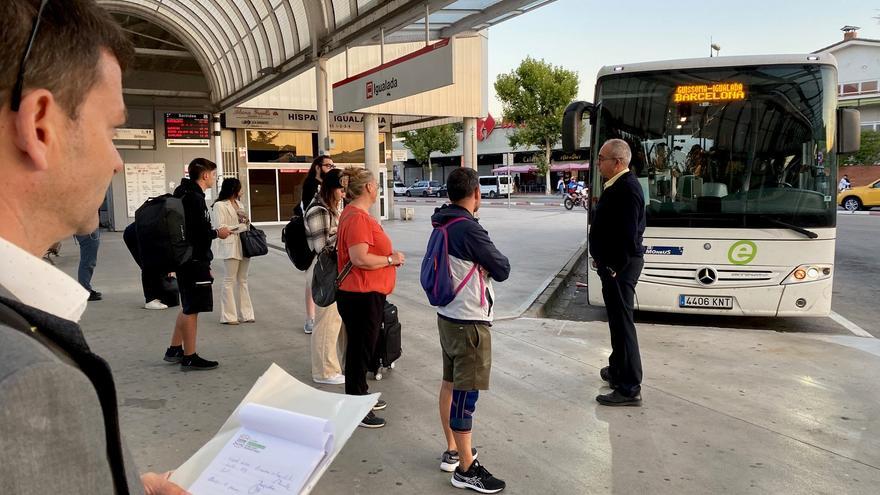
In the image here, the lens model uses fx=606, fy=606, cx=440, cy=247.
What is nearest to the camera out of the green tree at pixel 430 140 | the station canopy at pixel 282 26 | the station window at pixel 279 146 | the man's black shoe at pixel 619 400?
the man's black shoe at pixel 619 400

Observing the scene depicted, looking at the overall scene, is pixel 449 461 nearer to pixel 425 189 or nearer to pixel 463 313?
pixel 463 313

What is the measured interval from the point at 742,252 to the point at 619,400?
3.35m

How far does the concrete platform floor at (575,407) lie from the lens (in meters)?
3.60

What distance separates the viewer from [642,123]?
7414mm

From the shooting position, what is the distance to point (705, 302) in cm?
720

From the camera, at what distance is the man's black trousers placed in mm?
4664

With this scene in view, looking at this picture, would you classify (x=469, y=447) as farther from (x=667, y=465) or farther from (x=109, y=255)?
(x=109, y=255)

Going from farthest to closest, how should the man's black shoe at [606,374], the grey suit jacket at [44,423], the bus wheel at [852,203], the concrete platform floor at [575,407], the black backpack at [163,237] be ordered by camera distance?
1. the bus wheel at [852,203]
2. the black backpack at [163,237]
3. the man's black shoe at [606,374]
4. the concrete platform floor at [575,407]
5. the grey suit jacket at [44,423]

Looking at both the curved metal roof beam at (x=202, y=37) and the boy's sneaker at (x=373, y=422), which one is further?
the curved metal roof beam at (x=202, y=37)

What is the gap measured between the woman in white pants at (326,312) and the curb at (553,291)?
3.14 meters

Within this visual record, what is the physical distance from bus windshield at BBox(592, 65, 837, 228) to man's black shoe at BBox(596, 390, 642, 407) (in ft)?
10.7

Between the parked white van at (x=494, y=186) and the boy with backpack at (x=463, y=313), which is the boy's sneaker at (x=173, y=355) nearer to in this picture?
the boy with backpack at (x=463, y=313)

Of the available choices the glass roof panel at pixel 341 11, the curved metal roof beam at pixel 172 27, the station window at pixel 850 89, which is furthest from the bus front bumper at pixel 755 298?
the station window at pixel 850 89

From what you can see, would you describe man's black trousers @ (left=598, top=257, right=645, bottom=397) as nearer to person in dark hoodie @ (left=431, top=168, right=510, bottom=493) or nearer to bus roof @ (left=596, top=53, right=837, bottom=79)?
person in dark hoodie @ (left=431, top=168, right=510, bottom=493)
